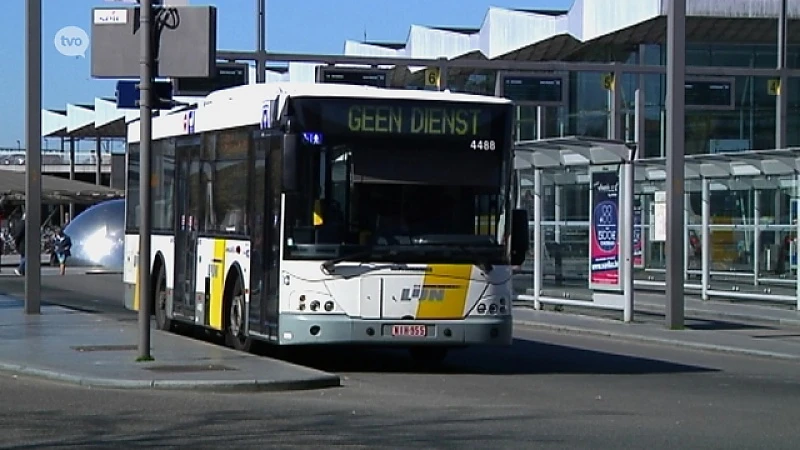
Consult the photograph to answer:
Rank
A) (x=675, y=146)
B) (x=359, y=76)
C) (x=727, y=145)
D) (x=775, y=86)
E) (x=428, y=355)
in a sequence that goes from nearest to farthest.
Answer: (x=428, y=355) < (x=675, y=146) < (x=359, y=76) < (x=775, y=86) < (x=727, y=145)

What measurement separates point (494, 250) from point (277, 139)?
8.86 feet

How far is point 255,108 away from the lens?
56.4 feet

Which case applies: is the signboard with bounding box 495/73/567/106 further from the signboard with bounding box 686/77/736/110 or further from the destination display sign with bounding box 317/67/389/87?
the signboard with bounding box 686/77/736/110

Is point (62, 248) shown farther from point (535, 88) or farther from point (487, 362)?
point (487, 362)

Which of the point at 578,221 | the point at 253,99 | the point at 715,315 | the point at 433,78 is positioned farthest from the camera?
the point at 433,78

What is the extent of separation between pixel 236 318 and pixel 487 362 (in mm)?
3183

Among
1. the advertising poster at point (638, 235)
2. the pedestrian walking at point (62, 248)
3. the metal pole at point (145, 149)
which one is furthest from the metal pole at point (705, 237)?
the pedestrian walking at point (62, 248)

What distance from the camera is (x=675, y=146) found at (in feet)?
79.2

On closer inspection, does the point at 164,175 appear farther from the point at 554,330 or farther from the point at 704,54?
the point at 704,54

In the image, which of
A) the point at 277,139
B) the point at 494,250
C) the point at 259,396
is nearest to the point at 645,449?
the point at 259,396

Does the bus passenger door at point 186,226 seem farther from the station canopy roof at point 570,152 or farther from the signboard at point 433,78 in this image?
the signboard at point 433,78

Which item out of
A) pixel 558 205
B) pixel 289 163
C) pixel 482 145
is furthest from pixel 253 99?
pixel 558 205

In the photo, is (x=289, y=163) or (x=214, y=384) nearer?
(x=214, y=384)

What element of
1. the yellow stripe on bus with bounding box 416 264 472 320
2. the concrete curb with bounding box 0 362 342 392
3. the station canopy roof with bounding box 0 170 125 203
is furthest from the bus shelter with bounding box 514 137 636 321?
the station canopy roof with bounding box 0 170 125 203
